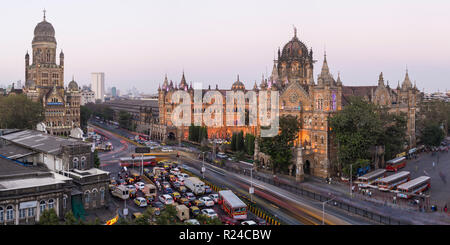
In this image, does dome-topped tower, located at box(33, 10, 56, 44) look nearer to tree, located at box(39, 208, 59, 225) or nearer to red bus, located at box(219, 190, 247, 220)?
red bus, located at box(219, 190, 247, 220)

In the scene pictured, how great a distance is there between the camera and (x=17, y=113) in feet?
315

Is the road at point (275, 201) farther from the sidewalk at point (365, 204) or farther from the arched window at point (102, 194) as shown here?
the sidewalk at point (365, 204)

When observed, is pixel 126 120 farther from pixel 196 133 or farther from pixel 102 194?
pixel 102 194

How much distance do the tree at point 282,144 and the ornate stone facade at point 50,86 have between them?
79.6m

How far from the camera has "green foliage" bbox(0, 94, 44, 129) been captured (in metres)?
95.1

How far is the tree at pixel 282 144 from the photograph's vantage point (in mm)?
67125

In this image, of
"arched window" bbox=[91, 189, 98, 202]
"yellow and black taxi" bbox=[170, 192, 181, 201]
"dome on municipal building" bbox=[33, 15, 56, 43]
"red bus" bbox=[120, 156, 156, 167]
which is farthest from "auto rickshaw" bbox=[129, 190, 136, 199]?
"dome on municipal building" bbox=[33, 15, 56, 43]

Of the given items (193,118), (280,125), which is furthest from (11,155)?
(193,118)

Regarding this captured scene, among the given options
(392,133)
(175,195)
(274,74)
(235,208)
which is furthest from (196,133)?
(235,208)

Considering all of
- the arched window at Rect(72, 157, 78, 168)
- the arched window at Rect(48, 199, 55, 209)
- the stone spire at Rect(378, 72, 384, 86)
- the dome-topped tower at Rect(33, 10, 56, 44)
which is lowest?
the arched window at Rect(48, 199, 55, 209)

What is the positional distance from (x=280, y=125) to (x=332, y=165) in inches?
491

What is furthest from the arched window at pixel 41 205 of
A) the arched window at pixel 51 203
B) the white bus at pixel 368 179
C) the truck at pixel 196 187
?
the white bus at pixel 368 179

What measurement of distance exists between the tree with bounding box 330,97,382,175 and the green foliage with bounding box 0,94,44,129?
260ft

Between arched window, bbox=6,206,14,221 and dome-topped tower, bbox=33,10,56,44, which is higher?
dome-topped tower, bbox=33,10,56,44
